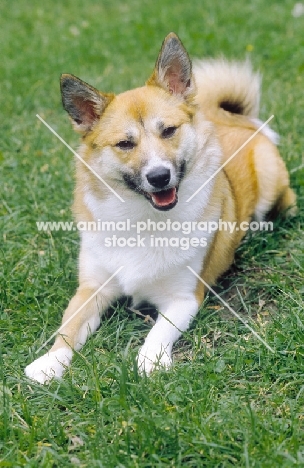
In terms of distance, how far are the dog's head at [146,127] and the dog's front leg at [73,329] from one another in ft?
2.20

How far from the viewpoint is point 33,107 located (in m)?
6.34

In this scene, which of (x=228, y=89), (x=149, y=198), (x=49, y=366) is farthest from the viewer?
(x=228, y=89)

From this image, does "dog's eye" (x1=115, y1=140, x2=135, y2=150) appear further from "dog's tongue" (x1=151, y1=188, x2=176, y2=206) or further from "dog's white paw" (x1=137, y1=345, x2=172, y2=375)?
"dog's white paw" (x1=137, y1=345, x2=172, y2=375)

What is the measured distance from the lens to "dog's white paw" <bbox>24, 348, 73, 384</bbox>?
317 centimetres

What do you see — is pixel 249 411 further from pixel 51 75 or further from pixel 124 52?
pixel 124 52

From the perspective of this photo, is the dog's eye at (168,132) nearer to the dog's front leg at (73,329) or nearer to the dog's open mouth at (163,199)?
the dog's open mouth at (163,199)

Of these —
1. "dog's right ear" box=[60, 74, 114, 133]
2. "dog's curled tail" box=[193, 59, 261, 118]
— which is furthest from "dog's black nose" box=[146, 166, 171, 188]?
"dog's curled tail" box=[193, 59, 261, 118]

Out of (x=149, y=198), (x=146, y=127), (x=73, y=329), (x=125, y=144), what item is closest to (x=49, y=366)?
(x=73, y=329)

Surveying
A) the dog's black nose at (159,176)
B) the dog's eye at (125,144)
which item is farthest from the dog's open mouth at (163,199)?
the dog's eye at (125,144)

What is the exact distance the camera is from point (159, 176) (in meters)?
3.31

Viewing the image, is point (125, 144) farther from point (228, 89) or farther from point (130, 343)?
point (228, 89)

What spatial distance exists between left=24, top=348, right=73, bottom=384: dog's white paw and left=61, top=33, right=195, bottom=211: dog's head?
0.94m

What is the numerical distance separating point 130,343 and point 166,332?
217 millimetres

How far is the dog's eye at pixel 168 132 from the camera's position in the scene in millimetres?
3509
